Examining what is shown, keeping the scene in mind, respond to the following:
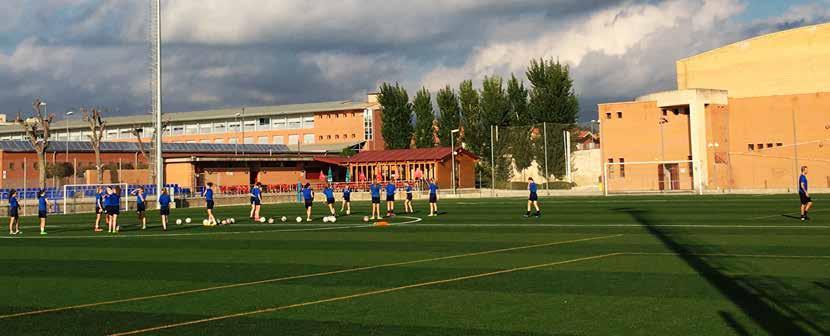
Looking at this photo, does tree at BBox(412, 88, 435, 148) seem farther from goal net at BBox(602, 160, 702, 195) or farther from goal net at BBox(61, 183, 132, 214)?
goal net at BBox(61, 183, 132, 214)

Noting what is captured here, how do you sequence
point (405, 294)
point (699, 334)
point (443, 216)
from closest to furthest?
1. point (699, 334)
2. point (405, 294)
3. point (443, 216)

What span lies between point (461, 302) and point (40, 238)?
67.7 feet

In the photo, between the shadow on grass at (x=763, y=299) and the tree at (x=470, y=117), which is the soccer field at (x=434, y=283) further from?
the tree at (x=470, y=117)

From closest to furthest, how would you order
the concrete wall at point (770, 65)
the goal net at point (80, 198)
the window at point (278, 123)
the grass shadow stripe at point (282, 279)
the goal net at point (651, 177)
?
the grass shadow stripe at point (282, 279)
the goal net at point (80, 198)
the goal net at point (651, 177)
the concrete wall at point (770, 65)
the window at point (278, 123)

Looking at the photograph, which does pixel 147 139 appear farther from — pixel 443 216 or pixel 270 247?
pixel 270 247

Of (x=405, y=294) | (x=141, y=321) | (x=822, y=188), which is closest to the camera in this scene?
(x=141, y=321)

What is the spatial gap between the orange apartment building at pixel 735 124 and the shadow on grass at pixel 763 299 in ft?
151

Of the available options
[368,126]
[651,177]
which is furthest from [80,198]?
[368,126]

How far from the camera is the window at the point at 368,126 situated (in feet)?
348

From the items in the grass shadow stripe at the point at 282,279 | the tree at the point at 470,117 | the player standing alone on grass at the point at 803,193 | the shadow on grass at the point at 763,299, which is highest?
the tree at the point at 470,117

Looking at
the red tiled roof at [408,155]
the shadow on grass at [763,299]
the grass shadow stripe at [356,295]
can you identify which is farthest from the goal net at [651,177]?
the shadow on grass at [763,299]

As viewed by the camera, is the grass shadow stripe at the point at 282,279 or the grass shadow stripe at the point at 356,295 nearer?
the grass shadow stripe at the point at 356,295

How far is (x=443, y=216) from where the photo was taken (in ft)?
114

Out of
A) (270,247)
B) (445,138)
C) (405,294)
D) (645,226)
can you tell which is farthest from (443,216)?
(445,138)
